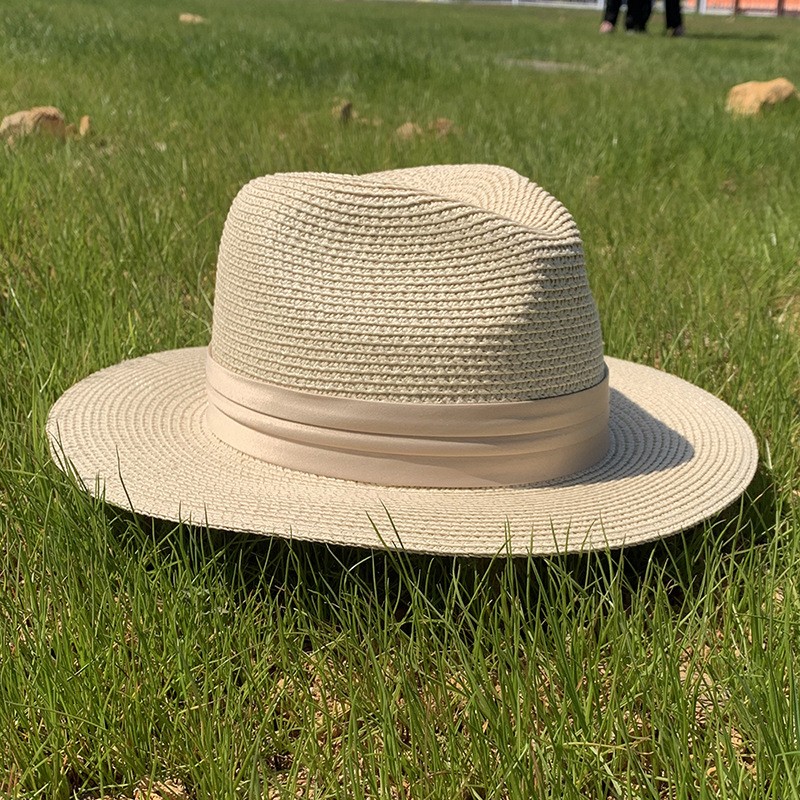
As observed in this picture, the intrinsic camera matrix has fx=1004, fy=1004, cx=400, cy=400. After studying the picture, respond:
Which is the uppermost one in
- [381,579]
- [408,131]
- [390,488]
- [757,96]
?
[757,96]

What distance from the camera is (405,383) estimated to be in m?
1.61

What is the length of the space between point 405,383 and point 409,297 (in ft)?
0.45

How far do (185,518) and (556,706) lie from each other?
59 cm

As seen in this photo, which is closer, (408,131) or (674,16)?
(408,131)

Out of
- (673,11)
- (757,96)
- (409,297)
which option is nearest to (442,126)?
(757,96)

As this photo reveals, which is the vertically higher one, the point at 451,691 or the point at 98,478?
the point at 98,478

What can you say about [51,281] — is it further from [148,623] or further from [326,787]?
[326,787]

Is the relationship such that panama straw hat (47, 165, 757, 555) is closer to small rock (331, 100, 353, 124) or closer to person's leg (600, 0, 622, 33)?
small rock (331, 100, 353, 124)

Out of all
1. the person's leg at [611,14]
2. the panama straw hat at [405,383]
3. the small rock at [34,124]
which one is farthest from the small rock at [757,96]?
the person's leg at [611,14]

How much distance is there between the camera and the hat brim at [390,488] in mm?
1464

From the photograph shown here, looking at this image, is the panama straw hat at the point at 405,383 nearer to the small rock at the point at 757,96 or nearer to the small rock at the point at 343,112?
the small rock at the point at 343,112

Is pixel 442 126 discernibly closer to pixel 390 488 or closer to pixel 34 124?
pixel 34 124

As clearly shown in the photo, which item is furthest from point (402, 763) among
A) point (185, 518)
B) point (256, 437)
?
point (256, 437)

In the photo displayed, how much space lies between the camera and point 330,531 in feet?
4.69
